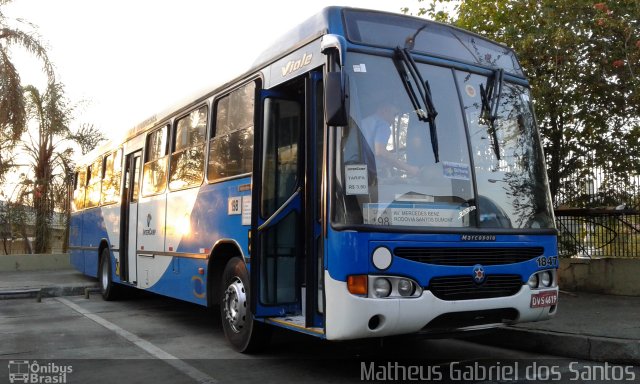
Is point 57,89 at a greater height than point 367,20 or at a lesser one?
greater

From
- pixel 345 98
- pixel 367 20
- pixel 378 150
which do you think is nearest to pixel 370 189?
pixel 378 150

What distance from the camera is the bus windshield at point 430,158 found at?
5.02 metres

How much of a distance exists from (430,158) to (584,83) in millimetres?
6401

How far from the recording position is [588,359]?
20.9ft

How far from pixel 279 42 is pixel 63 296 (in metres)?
9.21

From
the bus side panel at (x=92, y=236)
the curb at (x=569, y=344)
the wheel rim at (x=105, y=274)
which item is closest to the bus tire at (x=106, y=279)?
the wheel rim at (x=105, y=274)

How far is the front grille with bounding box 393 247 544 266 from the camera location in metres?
4.98

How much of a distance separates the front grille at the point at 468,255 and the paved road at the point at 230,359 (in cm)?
74

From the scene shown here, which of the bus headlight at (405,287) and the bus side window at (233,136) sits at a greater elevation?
the bus side window at (233,136)

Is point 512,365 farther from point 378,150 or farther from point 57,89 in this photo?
point 57,89

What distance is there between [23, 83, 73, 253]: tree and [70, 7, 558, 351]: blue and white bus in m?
14.7

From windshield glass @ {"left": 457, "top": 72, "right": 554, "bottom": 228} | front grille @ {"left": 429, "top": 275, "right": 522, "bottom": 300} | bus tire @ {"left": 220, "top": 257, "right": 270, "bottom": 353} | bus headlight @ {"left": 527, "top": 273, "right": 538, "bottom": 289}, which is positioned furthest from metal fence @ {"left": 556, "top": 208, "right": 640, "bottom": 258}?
bus tire @ {"left": 220, "top": 257, "right": 270, "bottom": 353}

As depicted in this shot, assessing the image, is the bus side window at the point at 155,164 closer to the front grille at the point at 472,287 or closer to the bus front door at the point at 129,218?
the bus front door at the point at 129,218

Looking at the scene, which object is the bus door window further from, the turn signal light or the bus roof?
the turn signal light
